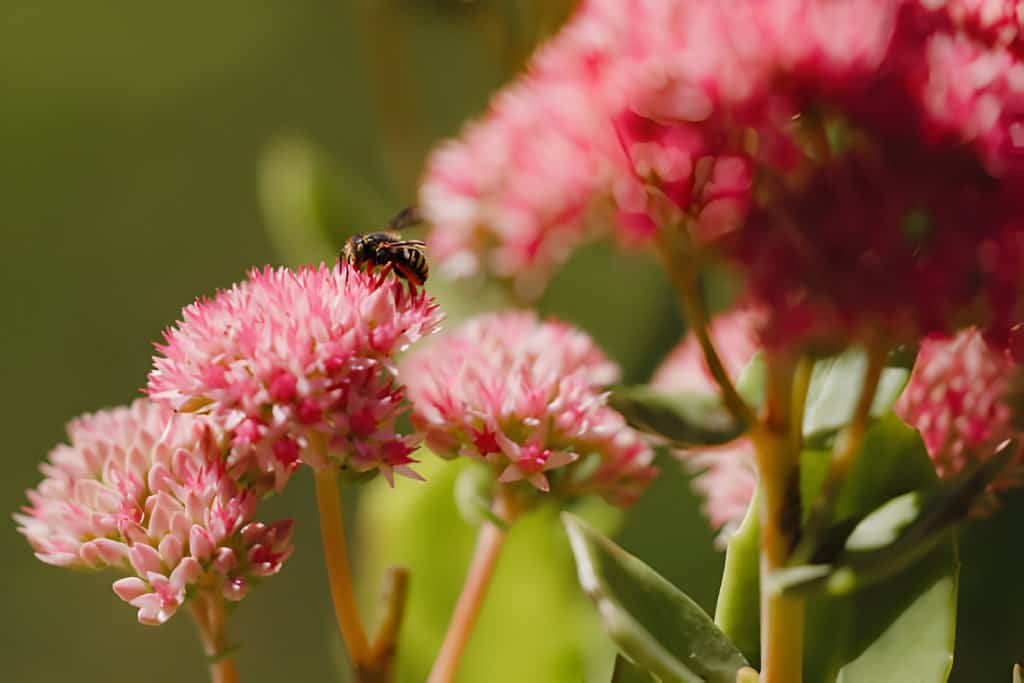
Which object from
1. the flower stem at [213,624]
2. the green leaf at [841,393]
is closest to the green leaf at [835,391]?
the green leaf at [841,393]

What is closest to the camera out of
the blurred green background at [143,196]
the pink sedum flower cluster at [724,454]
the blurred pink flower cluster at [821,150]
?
the blurred pink flower cluster at [821,150]

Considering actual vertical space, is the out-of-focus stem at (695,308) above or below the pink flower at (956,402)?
above

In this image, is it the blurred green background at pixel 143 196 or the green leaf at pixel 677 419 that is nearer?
the green leaf at pixel 677 419

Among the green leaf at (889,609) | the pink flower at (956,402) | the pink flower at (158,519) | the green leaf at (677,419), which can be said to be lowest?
the green leaf at (889,609)

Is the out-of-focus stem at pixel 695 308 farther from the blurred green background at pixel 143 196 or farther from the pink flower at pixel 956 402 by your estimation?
the blurred green background at pixel 143 196

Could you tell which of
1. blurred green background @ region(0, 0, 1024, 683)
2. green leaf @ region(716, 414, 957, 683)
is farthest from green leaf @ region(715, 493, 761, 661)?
blurred green background @ region(0, 0, 1024, 683)

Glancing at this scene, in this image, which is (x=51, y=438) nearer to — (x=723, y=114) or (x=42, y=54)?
(x=42, y=54)

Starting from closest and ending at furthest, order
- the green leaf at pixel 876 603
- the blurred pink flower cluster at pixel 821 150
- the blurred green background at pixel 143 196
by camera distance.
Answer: the blurred pink flower cluster at pixel 821 150
the green leaf at pixel 876 603
the blurred green background at pixel 143 196

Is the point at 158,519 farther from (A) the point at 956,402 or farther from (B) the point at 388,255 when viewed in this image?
(A) the point at 956,402
